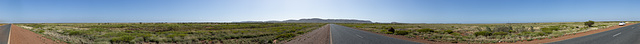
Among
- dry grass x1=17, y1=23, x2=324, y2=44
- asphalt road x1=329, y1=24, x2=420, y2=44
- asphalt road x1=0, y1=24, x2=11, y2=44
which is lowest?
dry grass x1=17, y1=23, x2=324, y2=44

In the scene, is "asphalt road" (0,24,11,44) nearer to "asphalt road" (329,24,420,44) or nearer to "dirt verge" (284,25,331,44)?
"dirt verge" (284,25,331,44)

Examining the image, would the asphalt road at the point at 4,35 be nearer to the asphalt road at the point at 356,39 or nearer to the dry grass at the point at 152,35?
the dry grass at the point at 152,35

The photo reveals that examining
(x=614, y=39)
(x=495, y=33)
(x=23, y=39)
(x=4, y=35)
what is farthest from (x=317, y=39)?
(x=495, y=33)

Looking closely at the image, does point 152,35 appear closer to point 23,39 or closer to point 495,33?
point 23,39

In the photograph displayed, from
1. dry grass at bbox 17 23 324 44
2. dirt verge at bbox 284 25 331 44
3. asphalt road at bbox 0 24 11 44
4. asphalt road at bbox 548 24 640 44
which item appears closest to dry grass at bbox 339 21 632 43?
asphalt road at bbox 548 24 640 44

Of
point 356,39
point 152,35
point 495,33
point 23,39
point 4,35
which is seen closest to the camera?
point 4,35

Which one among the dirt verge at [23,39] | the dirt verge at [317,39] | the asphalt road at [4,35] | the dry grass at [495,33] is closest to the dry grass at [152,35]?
the dirt verge at [23,39]

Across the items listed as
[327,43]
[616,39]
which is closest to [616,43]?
[616,39]

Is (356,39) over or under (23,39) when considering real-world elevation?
under

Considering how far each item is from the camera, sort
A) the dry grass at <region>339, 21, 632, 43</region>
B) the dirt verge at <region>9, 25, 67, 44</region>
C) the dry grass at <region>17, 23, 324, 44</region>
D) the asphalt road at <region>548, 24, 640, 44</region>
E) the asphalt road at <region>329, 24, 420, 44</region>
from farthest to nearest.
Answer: the dry grass at <region>17, 23, 324, 44</region> → the dry grass at <region>339, 21, 632, 43</region> → the asphalt road at <region>329, 24, 420, 44</region> → the dirt verge at <region>9, 25, 67, 44</region> → the asphalt road at <region>548, 24, 640, 44</region>

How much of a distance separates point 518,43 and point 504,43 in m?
0.86

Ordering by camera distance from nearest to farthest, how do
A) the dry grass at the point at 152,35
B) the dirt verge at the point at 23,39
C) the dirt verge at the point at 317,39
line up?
the dirt verge at the point at 23,39 < the dirt verge at the point at 317,39 < the dry grass at the point at 152,35

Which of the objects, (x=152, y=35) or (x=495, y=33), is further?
(x=152, y=35)

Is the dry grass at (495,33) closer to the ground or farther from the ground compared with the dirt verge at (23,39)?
closer to the ground
